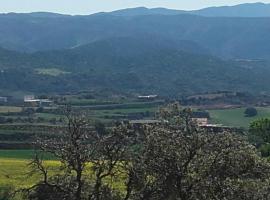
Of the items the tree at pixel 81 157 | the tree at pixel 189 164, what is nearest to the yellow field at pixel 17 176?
the tree at pixel 81 157

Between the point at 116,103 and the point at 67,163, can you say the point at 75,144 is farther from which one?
the point at 116,103

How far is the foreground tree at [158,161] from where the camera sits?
95.7ft

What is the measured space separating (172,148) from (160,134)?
2.83 feet

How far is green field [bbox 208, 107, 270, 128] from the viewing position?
13021 cm

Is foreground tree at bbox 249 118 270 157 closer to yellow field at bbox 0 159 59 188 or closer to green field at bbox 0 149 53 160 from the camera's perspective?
green field at bbox 0 149 53 160

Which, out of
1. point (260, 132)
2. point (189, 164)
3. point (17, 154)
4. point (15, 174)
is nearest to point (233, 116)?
point (260, 132)

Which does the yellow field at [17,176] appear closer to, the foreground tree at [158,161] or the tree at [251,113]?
the foreground tree at [158,161]

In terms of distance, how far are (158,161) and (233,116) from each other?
11355 centimetres

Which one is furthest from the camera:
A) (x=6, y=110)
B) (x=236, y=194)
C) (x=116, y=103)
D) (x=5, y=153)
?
(x=116, y=103)

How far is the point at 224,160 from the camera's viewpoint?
29.5m

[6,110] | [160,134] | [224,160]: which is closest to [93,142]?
[160,134]

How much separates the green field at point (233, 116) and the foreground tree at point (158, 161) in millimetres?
95745

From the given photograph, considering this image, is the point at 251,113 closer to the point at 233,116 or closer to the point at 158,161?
the point at 233,116

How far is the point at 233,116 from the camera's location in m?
141
